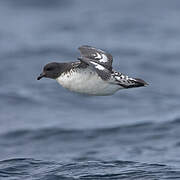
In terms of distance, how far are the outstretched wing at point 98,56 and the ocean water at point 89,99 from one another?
182 centimetres

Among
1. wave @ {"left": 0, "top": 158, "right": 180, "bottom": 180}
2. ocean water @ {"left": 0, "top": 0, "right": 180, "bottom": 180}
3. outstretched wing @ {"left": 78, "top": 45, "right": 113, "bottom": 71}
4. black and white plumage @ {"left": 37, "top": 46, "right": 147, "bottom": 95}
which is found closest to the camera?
black and white plumage @ {"left": 37, "top": 46, "right": 147, "bottom": 95}

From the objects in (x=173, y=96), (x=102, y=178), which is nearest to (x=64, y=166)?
(x=102, y=178)

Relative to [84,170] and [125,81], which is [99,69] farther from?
[84,170]

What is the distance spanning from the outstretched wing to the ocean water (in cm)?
182

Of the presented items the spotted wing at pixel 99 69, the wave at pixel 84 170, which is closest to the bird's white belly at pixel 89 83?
the spotted wing at pixel 99 69

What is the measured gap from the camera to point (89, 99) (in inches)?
838

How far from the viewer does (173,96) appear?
69.4ft

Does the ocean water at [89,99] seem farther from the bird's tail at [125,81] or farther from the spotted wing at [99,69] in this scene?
the spotted wing at [99,69]

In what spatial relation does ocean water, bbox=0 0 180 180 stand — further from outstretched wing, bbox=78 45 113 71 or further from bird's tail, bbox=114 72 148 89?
outstretched wing, bbox=78 45 113 71

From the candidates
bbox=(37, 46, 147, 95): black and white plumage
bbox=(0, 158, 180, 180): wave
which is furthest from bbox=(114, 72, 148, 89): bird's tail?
bbox=(0, 158, 180, 180): wave

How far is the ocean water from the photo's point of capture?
49.8 feet

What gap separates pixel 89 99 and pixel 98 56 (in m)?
7.25

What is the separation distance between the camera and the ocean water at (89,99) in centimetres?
1518

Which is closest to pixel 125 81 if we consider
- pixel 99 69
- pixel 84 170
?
pixel 99 69
